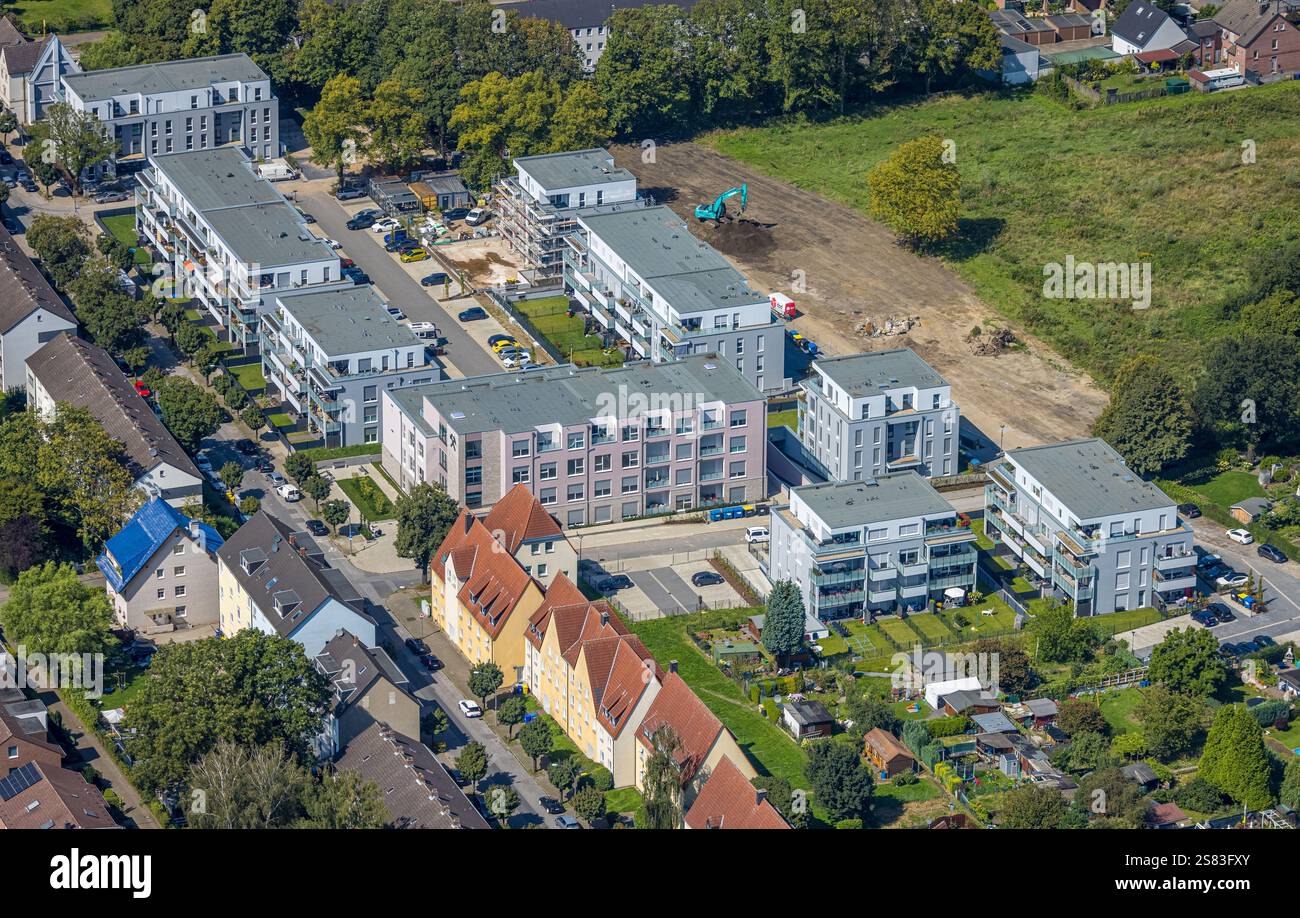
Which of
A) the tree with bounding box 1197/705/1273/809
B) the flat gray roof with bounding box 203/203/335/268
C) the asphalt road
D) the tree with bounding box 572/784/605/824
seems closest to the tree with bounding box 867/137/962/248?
the asphalt road

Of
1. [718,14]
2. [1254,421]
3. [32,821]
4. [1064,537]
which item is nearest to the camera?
[32,821]

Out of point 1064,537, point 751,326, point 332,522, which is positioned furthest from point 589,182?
point 1064,537

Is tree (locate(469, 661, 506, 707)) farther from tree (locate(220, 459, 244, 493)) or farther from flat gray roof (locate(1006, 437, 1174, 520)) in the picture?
flat gray roof (locate(1006, 437, 1174, 520))

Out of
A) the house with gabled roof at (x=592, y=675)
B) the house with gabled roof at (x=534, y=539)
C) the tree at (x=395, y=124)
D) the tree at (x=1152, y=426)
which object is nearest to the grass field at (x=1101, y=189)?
the tree at (x=1152, y=426)

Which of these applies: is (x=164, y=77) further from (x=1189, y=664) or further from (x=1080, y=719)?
(x=1189, y=664)

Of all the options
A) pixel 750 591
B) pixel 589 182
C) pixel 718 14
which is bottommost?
pixel 750 591

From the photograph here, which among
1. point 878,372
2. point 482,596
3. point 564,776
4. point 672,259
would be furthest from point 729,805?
point 672,259

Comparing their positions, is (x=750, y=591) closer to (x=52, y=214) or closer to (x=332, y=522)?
(x=332, y=522)
